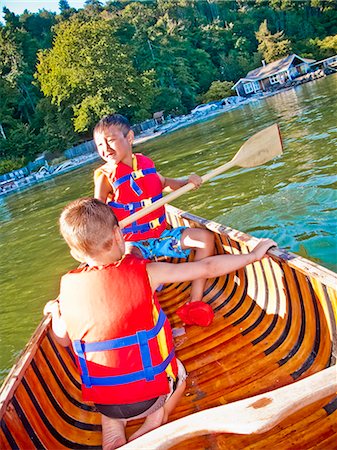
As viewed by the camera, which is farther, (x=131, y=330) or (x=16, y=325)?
(x=16, y=325)

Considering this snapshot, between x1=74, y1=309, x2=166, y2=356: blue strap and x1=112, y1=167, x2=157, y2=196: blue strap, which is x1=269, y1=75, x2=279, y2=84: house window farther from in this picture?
x1=74, y1=309, x2=166, y2=356: blue strap

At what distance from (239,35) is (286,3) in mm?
7453

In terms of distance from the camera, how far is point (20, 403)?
1938 mm

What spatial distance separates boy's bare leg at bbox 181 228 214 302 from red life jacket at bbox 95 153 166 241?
34 centimetres

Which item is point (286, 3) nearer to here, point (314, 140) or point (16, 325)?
point (314, 140)

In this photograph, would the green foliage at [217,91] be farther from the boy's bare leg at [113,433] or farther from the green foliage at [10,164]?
the boy's bare leg at [113,433]

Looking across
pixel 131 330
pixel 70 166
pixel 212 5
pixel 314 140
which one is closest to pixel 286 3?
pixel 212 5

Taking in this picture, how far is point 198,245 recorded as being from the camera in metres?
2.99

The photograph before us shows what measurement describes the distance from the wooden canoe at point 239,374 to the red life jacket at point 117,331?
0.29 metres

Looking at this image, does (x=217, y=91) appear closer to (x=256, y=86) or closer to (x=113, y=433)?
(x=256, y=86)

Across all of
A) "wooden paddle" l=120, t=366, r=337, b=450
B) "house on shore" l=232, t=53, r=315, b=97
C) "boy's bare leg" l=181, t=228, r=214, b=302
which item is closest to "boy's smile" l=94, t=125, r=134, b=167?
"boy's bare leg" l=181, t=228, r=214, b=302

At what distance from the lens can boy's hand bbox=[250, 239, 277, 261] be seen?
7.49 feet

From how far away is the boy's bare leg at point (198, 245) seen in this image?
2.98 metres

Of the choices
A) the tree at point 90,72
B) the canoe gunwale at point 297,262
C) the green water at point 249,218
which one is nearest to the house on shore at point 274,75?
the tree at point 90,72
